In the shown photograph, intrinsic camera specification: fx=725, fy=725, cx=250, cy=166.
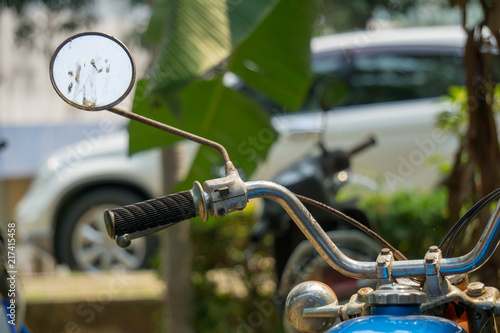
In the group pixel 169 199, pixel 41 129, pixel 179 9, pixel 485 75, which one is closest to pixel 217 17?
pixel 179 9

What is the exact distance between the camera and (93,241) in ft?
18.6

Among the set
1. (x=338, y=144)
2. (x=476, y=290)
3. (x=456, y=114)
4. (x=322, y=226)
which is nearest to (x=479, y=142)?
(x=322, y=226)

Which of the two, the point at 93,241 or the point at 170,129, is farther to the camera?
the point at 93,241

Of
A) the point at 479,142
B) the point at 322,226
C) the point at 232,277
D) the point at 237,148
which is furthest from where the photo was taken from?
the point at 232,277

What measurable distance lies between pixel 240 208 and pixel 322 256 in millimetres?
170

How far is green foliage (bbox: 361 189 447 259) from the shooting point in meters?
4.18

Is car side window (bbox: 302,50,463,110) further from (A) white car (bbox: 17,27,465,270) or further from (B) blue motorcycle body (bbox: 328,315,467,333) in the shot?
(B) blue motorcycle body (bbox: 328,315,467,333)

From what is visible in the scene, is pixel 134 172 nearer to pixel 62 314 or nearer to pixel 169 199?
pixel 62 314

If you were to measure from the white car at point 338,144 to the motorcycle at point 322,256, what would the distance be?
3.97 m

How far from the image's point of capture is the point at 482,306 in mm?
1216

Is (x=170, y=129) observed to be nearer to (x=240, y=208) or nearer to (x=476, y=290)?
(x=240, y=208)

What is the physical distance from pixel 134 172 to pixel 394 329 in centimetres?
494

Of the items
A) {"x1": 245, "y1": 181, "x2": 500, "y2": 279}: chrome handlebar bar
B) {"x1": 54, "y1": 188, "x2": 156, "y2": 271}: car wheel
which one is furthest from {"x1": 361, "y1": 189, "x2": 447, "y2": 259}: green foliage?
{"x1": 245, "y1": 181, "x2": 500, "y2": 279}: chrome handlebar bar

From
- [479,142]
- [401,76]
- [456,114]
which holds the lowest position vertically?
[479,142]
